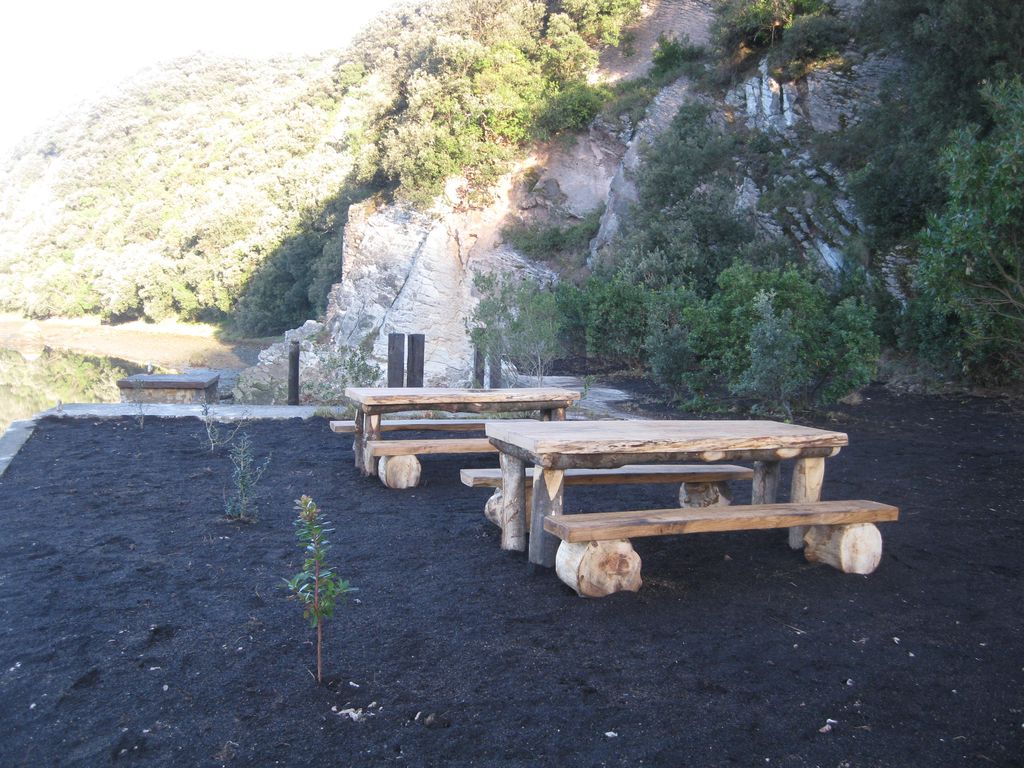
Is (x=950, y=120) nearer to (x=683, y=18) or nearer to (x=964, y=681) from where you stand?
(x=964, y=681)

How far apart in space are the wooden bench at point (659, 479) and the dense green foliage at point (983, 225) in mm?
2668

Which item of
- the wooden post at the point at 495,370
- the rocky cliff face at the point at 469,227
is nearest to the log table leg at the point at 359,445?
the wooden post at the point at 495,370

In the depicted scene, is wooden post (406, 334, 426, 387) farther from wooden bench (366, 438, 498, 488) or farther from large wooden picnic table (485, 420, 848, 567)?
large wooden picnic table (485, 420, 848, 567)

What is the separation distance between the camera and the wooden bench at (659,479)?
4.18 metres

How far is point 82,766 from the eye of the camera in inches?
81.3

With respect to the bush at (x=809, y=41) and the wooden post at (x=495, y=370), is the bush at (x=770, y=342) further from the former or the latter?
the bush at (x=809, y=41)

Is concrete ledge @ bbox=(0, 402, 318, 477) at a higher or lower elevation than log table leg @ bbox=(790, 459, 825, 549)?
lower

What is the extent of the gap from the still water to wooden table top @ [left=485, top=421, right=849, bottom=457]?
8232 mm

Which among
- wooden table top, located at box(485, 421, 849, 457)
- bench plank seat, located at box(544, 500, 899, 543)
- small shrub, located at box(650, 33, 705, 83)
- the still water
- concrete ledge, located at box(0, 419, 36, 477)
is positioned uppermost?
small shrub, located at box(650, 33, 705, 83)

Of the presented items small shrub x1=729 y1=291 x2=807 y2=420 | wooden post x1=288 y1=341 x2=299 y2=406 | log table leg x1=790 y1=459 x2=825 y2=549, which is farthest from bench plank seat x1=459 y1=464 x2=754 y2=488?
wooden post x1=288 y1=341 x2=299 y2=406

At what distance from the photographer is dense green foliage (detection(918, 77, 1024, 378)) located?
5324mm

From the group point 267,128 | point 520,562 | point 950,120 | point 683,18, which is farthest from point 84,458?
point 267,128

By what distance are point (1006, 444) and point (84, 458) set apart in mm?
7119

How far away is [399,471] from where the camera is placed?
207 inches
